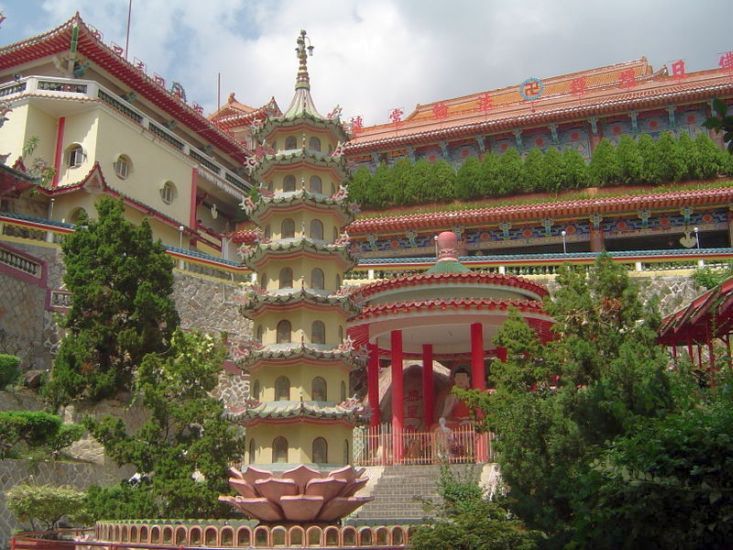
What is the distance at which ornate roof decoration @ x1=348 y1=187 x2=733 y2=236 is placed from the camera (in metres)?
31.1

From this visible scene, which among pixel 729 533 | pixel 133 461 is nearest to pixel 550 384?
pixel 133 461

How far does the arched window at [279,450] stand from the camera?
14617 mm

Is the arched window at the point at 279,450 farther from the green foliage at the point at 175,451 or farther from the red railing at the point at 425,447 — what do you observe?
the red railing at the point at 425,447

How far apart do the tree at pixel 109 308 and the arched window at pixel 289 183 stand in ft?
18.4

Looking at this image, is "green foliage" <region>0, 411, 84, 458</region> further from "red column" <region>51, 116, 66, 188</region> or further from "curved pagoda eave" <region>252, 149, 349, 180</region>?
"red column" <region>51, 116, 66, 188</region>

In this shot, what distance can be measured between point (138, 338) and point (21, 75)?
60.7 ft

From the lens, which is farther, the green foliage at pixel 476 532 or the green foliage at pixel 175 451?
the green foliage at pixel 175 451

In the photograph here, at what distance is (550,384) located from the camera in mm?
15883

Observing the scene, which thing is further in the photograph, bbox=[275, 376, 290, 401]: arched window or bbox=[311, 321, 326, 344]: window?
bbox=[311, 321, 326, 344]: window

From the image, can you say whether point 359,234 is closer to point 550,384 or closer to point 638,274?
point 638,274

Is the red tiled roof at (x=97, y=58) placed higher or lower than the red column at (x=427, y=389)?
higher

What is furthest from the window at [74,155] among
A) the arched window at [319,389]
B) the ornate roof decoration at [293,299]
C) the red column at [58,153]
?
the arched window at [319,389]

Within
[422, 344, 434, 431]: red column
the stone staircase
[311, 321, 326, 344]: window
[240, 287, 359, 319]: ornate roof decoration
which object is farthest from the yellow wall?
[422, 344, 434, 431]: red column

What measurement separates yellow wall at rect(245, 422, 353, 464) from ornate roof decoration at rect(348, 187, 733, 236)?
1961cm
